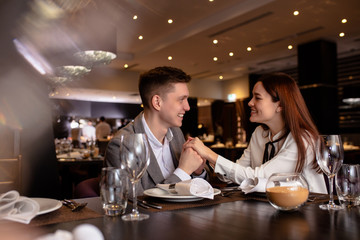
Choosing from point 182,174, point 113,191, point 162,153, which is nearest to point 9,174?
point 162,153

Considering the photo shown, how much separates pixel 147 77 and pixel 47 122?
0.76 m

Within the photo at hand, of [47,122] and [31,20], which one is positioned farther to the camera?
[31,20]

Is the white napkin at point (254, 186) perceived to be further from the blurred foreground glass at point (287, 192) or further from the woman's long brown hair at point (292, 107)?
the woman's long brown hair at point (292, 107)

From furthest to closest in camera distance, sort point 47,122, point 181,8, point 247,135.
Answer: point 247,135
point 181,8
point 47,122

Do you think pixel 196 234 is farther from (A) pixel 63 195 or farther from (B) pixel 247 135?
(B) pixel 247 135

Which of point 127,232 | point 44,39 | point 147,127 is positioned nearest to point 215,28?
point 44,39

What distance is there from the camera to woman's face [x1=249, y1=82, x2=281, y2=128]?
1767 millimetres

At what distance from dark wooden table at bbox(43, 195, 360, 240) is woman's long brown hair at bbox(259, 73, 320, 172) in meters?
0.66

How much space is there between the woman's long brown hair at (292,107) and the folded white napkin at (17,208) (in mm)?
1181

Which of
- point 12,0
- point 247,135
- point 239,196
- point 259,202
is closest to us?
point 259,202

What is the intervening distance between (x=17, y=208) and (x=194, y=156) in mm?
832

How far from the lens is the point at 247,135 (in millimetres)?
10781

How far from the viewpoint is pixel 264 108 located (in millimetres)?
1762

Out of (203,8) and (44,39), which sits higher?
(203,8)
